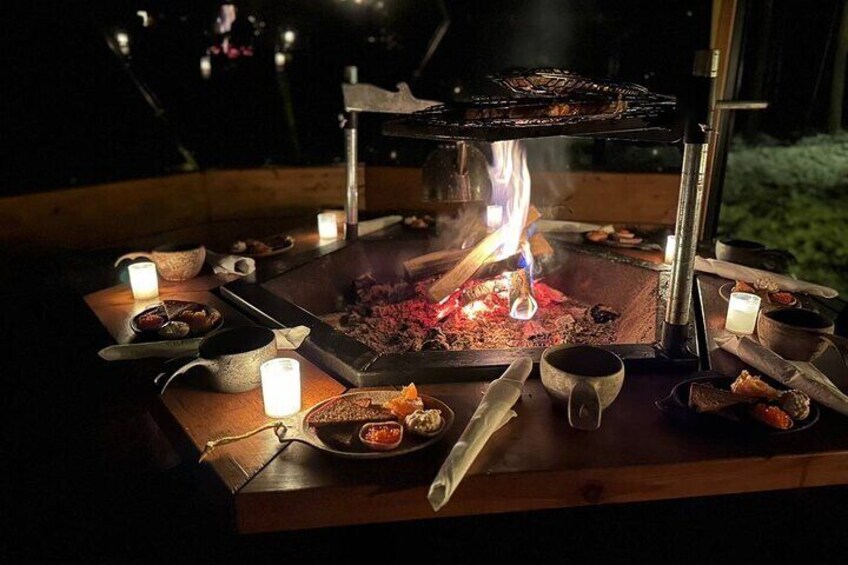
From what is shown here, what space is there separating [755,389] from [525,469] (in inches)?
34.9

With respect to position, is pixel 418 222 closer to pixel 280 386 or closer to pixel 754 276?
pixel 754 276

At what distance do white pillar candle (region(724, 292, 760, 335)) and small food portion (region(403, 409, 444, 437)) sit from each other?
5.34 ft

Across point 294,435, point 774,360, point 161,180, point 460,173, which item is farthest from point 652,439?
point 161,180

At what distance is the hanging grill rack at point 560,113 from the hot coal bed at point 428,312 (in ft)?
2.95

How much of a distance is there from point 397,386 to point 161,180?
179 inches

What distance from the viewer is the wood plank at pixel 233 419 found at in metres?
1.85

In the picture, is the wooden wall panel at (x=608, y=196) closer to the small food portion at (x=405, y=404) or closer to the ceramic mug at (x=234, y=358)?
the ceramic mug at (x=234, y=358)

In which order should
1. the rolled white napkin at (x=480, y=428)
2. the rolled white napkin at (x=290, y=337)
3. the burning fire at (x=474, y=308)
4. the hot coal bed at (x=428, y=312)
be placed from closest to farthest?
the rolled white napkin at (x=480, y=428) < the hot coal bed at (x=428, y=312) < the rolled white napkin at (x=290, y=337) < the burning fire at (x=474, y=308)

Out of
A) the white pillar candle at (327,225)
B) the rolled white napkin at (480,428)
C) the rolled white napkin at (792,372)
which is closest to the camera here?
the rolled white napkin at (480,428)

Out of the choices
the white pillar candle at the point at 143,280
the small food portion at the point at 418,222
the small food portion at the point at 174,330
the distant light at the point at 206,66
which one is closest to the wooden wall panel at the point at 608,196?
the small food portion at the point at 418,222

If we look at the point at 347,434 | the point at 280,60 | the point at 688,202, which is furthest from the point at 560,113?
the point at 280,60

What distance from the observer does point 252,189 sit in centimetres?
650

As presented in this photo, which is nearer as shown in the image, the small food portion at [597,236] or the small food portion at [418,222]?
the small food portion at [597,236]

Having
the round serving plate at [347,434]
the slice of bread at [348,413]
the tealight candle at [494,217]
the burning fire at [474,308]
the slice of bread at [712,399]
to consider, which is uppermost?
the tealight candle at [494,217]
